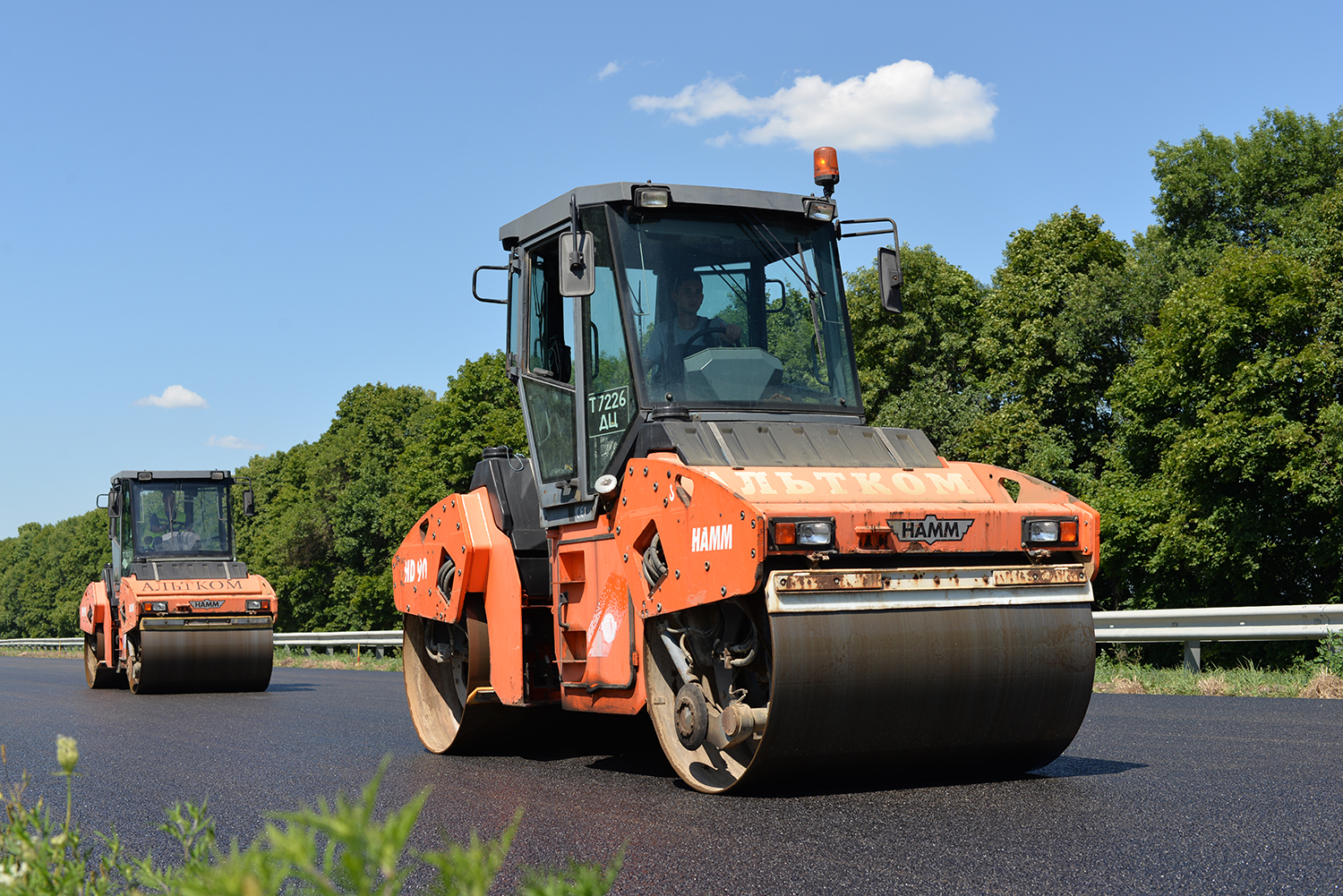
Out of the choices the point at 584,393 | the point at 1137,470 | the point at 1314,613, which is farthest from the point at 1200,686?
the point at 1137,470

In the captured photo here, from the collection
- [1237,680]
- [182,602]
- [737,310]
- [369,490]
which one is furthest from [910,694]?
[369,490]

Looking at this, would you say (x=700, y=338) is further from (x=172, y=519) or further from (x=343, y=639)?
(x=343, y=639)

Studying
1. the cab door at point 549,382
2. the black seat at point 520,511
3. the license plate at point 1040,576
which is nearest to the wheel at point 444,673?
the black seat at point 520,511

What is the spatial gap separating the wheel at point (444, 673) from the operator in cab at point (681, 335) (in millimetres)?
2014

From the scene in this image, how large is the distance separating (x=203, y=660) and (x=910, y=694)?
42.7 feet

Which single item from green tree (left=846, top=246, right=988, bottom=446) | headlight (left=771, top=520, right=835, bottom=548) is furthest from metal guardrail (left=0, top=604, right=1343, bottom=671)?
green tree (left=846, top=246, right=988, bottom=446)

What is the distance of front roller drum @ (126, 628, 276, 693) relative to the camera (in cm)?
1612

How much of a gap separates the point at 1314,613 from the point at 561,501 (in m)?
6.84

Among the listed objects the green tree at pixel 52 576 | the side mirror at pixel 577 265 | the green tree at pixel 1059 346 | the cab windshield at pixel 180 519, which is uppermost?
the green tree at pixel 1059 346

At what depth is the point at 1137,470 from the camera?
3331 centimetres

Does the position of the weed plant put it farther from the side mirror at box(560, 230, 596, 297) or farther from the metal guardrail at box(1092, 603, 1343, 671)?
the side mirror at box(560, 230, 596, 297)

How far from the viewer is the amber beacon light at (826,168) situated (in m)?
7.16

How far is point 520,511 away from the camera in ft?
24.4

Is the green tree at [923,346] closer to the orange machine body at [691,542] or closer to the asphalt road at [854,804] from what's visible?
the asphalt road at [854,804]
